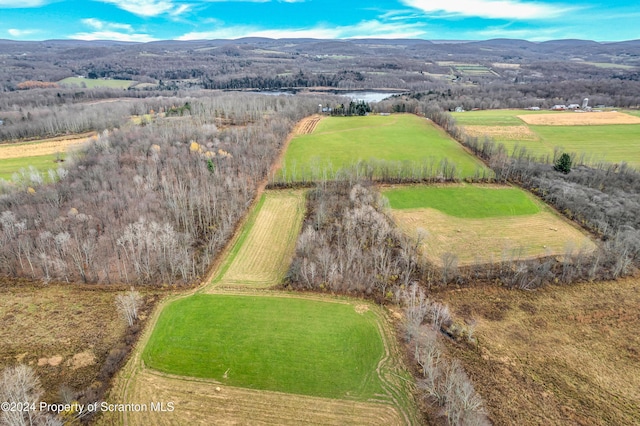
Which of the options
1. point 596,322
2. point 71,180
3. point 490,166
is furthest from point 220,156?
point 596,322

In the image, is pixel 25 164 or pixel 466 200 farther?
pixel 25 164

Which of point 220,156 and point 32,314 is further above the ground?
point 220,156

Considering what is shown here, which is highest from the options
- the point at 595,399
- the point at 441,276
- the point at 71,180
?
the point at 71,180

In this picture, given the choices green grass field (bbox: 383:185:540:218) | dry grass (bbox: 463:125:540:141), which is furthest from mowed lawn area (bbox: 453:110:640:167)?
green grass field (bbox: 383:185:540:218)

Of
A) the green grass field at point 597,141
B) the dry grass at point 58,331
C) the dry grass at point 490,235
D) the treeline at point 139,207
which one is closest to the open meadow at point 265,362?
the dry grass at point 58,331

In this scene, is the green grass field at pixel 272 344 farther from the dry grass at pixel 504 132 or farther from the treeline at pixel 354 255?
the dry grass at pixel 504 132

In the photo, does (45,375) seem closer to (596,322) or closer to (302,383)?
(302,383)

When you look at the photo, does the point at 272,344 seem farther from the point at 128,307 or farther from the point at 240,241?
the point at 240,241

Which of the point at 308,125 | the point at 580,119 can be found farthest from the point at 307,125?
the point at 580,119

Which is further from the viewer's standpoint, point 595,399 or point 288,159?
point 288,159
